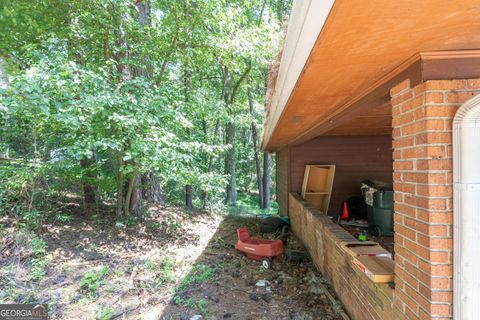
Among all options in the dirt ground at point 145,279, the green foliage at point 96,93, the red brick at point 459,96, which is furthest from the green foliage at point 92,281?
the red brick at point 459,96

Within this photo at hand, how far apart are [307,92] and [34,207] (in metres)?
5.45

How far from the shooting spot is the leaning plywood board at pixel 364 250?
8.87 ft

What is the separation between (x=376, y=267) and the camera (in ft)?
7.69

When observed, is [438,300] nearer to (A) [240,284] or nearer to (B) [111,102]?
Result: (A) [240,284]

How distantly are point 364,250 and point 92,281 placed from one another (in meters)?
3.62

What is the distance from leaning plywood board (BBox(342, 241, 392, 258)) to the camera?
106 inches

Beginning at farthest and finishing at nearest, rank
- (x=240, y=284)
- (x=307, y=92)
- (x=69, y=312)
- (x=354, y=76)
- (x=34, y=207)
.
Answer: (x=34, y=207) → (x=240, y=284) → (x=69, y=312) → (x=307, y=92) → (x=354, y=76)

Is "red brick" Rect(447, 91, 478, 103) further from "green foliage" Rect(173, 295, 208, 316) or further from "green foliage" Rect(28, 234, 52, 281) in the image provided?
"green foliage" Rect(28, 234, 52, 281)

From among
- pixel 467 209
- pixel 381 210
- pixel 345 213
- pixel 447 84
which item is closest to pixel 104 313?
pixel 467 209

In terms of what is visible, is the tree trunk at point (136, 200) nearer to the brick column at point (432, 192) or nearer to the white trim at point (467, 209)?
the brick column at point (432, 192)

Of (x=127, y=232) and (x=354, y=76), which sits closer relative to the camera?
(x=354, y=76)

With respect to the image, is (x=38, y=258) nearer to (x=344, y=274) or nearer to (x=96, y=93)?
(x=96, y=93)

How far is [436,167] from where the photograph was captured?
5.10 feet

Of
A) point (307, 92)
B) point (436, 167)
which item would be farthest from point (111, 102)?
point (436, 167)
